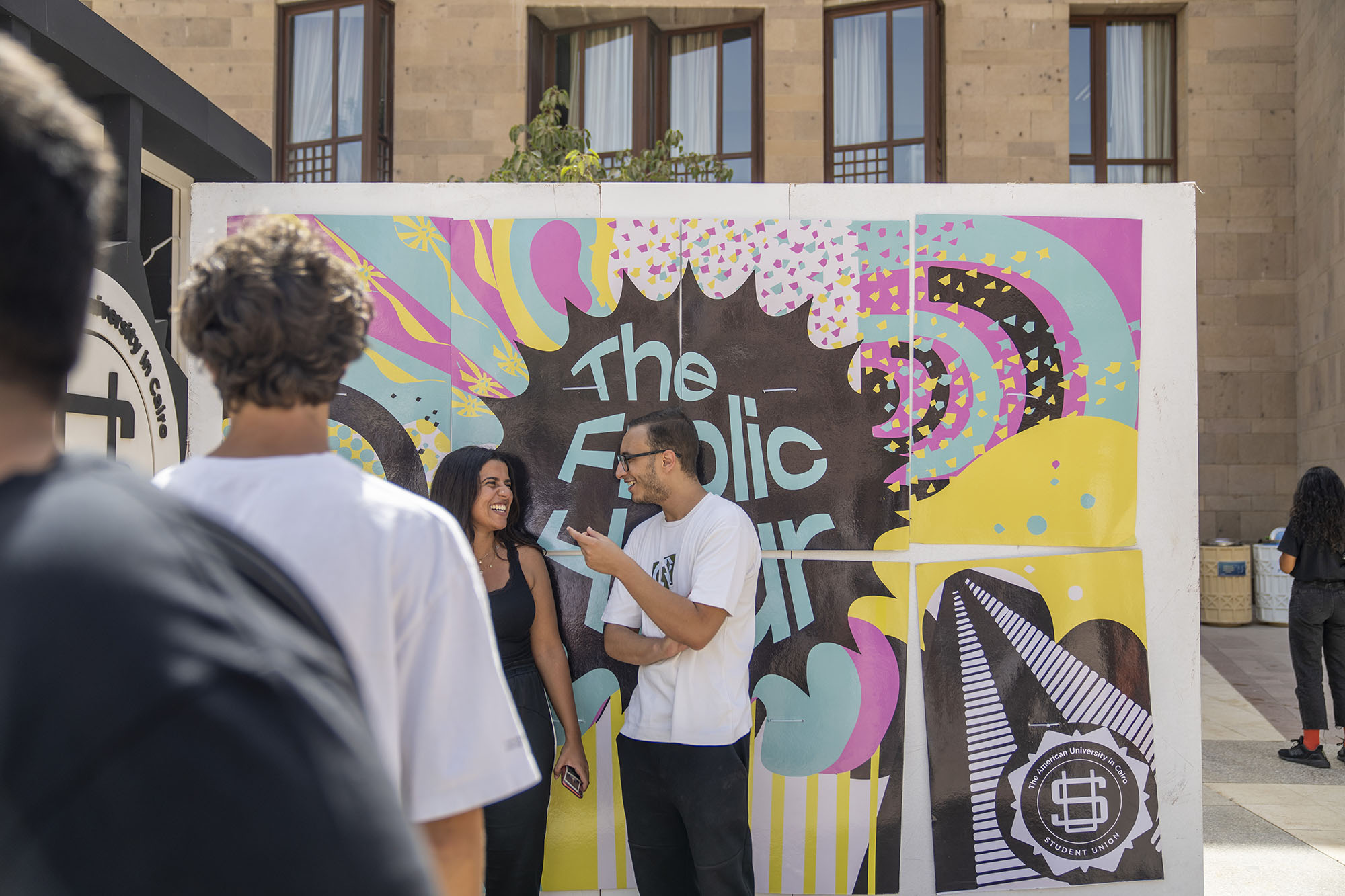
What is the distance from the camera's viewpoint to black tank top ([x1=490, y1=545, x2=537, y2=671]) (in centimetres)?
317

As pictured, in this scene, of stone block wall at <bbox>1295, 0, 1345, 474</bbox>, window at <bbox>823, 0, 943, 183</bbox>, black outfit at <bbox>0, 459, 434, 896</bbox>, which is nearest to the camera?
black outfit at <bbox>0, 459, 434, 896</bbox>

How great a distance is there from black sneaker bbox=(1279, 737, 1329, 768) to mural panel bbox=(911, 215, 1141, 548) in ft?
11.0

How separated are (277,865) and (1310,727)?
6.76 metres

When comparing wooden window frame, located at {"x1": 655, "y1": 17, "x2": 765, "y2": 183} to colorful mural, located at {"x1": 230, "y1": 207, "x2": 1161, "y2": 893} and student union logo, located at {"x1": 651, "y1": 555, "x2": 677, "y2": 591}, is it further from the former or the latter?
student union logo, located at {"x1": 651, "y1": 555, "x2": 677, "y2": 591}

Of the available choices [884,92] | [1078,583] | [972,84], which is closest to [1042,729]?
[1078,583]

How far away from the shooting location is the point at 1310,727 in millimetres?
Result: 5867

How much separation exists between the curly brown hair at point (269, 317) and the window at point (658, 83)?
1012 centimetres

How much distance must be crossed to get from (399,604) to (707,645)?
6.62 ft

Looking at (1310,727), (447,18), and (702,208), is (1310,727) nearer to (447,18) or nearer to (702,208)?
(702,208)

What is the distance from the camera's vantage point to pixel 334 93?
10977mm

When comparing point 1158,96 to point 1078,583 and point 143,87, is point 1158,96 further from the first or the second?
point 143,87

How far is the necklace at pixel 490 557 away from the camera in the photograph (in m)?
3.31

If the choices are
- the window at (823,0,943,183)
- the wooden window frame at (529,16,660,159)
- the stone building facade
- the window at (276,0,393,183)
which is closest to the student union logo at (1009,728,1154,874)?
the stone building facade

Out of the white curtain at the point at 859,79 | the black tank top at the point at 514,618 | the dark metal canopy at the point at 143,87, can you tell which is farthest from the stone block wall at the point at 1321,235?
the dark metal canopy at the point at 143,87
